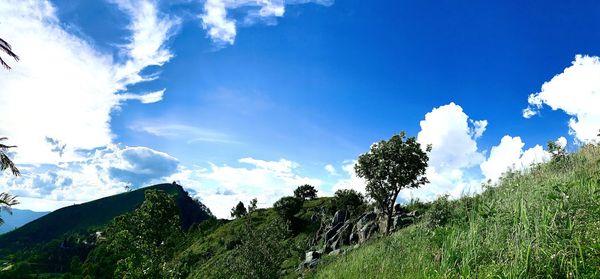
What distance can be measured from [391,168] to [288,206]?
67.3 metres

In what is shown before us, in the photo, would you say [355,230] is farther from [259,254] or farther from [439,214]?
[439,214]

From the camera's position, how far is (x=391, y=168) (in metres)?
57.4

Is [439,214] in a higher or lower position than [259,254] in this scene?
higher

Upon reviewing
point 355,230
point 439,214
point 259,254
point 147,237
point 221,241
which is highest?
point 221,241

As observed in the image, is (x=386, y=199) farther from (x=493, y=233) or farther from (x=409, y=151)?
(x=493, y=233)

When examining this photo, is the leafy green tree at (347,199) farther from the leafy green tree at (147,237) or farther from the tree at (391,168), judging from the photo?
the leafy green tree at (147,237)

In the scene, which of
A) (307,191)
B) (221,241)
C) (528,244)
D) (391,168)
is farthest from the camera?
(307,191)

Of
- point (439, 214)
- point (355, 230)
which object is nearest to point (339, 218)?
point (355, 230)

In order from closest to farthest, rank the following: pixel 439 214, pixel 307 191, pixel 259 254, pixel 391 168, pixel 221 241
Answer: pixel 439 214
pixel 259 254
pixel 391 168
pixel 221 241
pixel 307 191

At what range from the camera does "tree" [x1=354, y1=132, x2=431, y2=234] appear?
5731 centimetres

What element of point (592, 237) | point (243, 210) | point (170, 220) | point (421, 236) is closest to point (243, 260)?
point (170, 220)

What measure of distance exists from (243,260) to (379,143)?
3161cm

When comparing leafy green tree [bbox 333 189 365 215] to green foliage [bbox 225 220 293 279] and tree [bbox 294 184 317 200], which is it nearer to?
tree [bbox 294 184 317 200]

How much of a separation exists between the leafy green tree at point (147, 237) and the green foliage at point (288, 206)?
286ft
